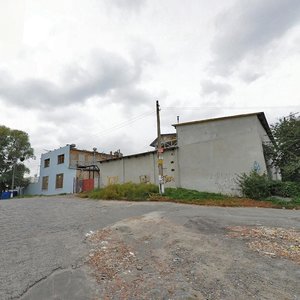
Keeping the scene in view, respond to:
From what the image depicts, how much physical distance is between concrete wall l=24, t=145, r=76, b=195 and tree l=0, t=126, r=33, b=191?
2.65 m

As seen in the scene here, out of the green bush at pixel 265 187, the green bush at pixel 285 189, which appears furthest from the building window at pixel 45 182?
the green bush at pixel 285 189

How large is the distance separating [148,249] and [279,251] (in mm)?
2743

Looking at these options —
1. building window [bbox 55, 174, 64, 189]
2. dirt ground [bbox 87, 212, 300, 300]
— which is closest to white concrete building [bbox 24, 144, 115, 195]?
building window [bbox 55, 174, 64, 189]

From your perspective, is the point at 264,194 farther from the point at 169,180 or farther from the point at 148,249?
the point at 148,249

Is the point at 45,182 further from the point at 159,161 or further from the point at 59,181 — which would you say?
the point at 159,161

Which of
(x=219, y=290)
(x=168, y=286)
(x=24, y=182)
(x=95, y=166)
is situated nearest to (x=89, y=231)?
(x=168, y=286)

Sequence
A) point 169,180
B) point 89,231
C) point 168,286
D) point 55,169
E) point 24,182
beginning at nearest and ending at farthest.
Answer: point 168,286
point 89,231
point 169,180
point 55,169
point 24,182

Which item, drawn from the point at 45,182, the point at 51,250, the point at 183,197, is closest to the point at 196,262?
the point at 51,250

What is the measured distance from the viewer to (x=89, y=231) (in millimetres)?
7152

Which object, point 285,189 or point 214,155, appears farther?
point 214,155

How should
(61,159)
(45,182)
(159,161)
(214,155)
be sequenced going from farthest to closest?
(45,182) → (61,159) → (214,155) → (159,161)

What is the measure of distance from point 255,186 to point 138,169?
33.7 ft

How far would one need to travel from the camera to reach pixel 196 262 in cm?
467

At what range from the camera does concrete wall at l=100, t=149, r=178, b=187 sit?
20.3 metres
